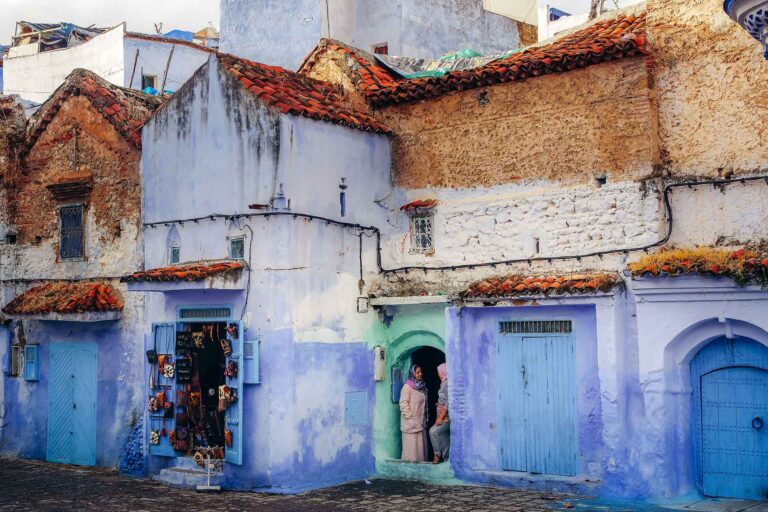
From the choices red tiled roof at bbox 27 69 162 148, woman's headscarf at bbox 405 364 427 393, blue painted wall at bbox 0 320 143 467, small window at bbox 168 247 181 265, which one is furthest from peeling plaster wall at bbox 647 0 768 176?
blue painted wall at bbox 0 320 143 467

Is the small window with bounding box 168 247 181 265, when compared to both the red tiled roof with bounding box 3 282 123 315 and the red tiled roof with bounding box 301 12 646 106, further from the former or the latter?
the red tiled roof with bounding box 301 12 646 106

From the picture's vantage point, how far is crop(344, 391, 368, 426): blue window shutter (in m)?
14.8

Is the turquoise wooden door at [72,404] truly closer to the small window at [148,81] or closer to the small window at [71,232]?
the small window at [71,232]

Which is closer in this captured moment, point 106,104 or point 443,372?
point 443,372

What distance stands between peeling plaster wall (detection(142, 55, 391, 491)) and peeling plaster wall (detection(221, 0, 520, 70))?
5998 mm

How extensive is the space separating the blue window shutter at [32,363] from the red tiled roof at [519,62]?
25.6 feet

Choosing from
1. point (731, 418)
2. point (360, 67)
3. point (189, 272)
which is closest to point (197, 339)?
point (189, 272)

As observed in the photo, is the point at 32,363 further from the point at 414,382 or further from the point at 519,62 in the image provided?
the point at 519,62

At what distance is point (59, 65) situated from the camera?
100ft

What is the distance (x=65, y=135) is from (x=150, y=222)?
3.50 m

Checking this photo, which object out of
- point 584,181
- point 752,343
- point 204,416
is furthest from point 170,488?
point 752,343

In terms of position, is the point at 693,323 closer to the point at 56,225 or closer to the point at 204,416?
the point at 204,416

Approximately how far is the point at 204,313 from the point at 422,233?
12.3ft

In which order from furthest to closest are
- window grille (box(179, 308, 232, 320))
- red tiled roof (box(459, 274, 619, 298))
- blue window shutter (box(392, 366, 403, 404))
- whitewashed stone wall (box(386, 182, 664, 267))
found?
blue window shutter (box(392, 366, 403, 404)), window grille (box(179, 308, 232, 320)), whitewashed stone wall (box(386, 182, 664, 267)), red tiled roof (box(459, 274, 619, 298))
